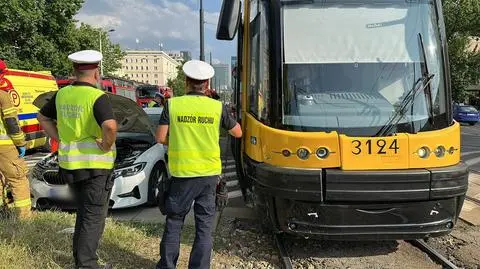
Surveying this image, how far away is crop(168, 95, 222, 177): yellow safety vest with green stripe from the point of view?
4137 millimetres

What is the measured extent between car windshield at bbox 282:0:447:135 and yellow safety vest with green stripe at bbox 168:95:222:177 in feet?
3.50

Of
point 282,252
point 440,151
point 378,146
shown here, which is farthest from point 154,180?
point 440,151

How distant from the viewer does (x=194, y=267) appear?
4305mm

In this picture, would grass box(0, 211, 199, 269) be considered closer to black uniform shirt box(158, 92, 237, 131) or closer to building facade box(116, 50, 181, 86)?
black uniform shirt box(158, 92, 237, 131)

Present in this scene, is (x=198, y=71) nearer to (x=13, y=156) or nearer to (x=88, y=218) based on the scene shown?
(x=88, y=218)

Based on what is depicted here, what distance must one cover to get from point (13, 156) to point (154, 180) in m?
2.06

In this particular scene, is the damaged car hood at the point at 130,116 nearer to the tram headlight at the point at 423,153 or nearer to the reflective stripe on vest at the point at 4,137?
the reflective stripe on vest at the point at 4,137

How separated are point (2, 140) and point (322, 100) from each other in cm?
363

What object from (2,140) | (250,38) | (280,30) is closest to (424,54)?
(280,30)

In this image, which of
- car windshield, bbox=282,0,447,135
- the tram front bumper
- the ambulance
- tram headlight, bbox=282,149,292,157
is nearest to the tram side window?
car windshield, bbox=282,0,447,135

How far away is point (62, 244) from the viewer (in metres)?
4.99

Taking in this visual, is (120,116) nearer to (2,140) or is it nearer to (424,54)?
(2,140)

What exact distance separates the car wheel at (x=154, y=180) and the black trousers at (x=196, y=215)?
3021mm

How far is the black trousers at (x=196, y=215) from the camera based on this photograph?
13.8ft
